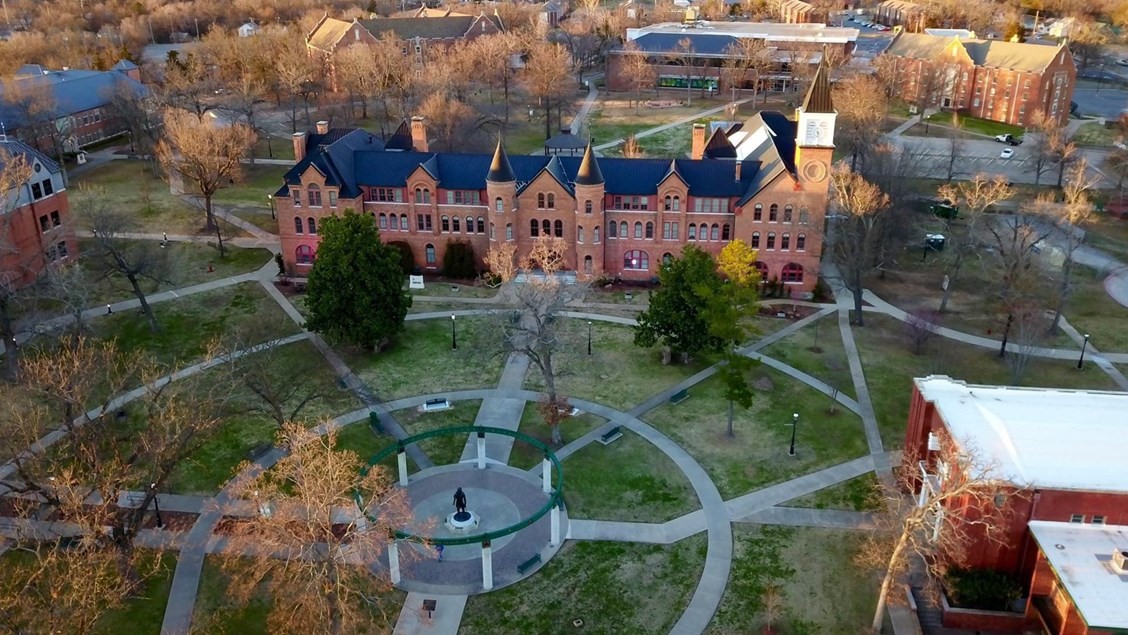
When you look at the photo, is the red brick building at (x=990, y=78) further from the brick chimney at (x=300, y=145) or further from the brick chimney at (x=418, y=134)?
the brick chimney at (x=300, y=145)

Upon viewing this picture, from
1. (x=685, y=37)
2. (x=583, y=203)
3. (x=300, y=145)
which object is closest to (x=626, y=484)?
(x=583, y=203)

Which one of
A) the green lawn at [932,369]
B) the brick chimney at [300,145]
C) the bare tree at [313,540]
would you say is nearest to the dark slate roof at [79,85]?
the brick chimney at [300,145]

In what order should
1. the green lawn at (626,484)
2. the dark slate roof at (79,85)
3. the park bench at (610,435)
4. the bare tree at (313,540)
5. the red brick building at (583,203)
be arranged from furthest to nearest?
the dark slate roof at (79,85) → the red brick building at (583,203) → the park bench at (610,435) → the green lawn at (626,484) → the bare tree at (313,540)

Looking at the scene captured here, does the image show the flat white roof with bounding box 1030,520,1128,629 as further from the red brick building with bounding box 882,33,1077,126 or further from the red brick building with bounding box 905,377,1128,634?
the red brick building with bounding box 882,33,1077,126

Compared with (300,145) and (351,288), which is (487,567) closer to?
(351,288)

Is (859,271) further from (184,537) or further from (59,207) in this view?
(59,207)

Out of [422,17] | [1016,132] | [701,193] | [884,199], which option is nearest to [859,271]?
[884,199]
